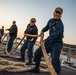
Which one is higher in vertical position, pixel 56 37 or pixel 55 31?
pixel 55 31

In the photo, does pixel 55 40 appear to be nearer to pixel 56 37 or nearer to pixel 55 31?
pixel 56 37

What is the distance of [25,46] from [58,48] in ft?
13.4

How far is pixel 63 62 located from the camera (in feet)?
44.9

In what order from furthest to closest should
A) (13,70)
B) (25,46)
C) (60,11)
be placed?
(25,46)
(13,70)
(60,11)

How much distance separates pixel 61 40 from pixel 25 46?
4.04 metres

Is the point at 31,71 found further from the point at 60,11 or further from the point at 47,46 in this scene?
the point at 60,11

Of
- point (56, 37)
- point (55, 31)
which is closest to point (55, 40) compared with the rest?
point (56, 37)

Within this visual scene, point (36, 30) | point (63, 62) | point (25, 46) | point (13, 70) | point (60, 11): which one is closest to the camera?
point (60, 11)

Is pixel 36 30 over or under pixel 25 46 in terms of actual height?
over

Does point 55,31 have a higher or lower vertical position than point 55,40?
higher

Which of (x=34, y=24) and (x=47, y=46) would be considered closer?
(x=47, y=46)

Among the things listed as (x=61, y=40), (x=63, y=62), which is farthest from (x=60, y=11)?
(x=63, y=62)

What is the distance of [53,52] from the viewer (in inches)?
250

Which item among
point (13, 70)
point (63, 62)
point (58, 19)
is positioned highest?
point (58, 19)
